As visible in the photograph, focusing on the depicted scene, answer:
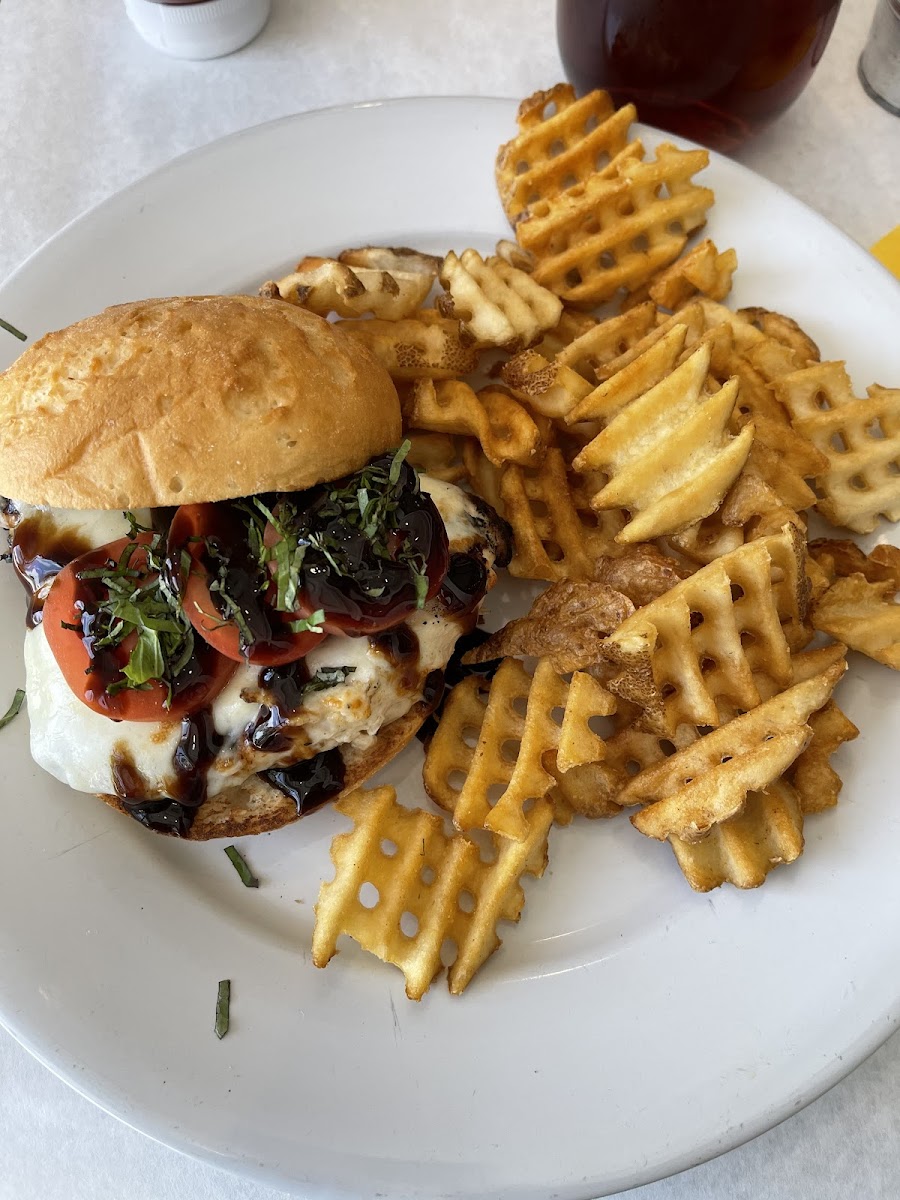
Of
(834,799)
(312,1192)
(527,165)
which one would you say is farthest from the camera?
(527,165)

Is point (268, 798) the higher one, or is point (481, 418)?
point (481, 418)

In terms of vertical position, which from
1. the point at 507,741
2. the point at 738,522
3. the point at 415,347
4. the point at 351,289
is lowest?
the point at 507,741

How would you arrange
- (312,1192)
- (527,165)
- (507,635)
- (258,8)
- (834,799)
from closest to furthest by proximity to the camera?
(312,1192) < (834,799) < (507,635) < (527,165) < (258,8)

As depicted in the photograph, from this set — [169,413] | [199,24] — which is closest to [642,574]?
[169,413]

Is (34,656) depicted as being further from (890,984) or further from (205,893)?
(890,984)

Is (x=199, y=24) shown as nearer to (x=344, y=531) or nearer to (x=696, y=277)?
(x=696, y=277)

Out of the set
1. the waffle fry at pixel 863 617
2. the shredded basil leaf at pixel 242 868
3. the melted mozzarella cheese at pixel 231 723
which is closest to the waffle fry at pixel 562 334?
the melted mozzarella cheese at pixel 231 723

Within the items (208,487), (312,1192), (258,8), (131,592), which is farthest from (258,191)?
(312,1192)
